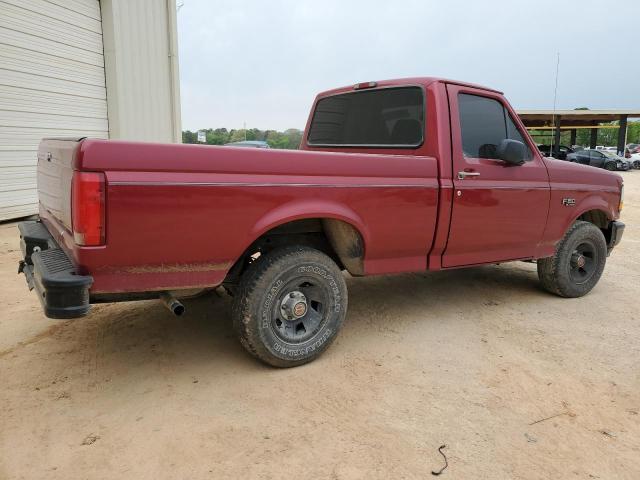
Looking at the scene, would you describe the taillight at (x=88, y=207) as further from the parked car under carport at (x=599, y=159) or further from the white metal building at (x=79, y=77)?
the parked car under carport at (x=599, y=159)

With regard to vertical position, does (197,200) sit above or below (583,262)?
above

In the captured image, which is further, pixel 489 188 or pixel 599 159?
pixel 599 159

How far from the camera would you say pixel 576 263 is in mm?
5141

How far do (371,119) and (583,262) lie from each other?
262 cm

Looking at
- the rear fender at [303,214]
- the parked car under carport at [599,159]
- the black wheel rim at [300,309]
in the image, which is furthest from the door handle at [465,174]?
the parked car under carport at [599,159]

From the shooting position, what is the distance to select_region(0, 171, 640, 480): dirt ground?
7.88ft

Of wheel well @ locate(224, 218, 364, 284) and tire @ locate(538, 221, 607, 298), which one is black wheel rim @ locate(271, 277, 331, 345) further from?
tire @ locate(538, 221, 607, 298)

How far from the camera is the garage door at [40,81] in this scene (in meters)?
7.70

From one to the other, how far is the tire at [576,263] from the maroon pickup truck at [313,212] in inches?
0.8

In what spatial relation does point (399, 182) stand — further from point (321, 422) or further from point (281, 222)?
point (321, 422)

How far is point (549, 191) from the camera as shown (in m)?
4.65

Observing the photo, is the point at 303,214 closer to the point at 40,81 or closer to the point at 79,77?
the point at 40,81

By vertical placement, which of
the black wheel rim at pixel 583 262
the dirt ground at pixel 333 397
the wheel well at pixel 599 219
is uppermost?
the wheel well at pixel 599 219

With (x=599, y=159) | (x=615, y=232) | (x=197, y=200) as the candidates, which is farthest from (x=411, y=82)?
(x=599, y=159)
